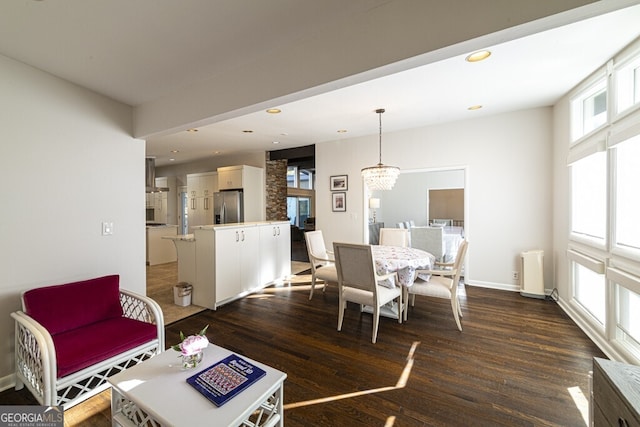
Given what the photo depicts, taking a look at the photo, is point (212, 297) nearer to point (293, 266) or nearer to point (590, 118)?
point (293, 266)

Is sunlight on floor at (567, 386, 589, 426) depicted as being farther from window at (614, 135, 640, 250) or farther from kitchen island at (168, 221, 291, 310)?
kitchen island at (168, 221, 291, 310)

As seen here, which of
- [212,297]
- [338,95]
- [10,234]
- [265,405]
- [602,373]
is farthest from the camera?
[212,297]

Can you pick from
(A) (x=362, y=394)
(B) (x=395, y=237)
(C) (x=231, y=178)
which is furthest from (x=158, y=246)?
(A) (x=362, y=394)

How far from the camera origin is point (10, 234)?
1881mm

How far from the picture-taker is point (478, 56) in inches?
89.4

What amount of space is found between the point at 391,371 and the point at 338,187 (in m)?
3.81

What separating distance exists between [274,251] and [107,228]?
244cm

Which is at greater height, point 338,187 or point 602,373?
point 338,187

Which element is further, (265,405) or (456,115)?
(456,115)

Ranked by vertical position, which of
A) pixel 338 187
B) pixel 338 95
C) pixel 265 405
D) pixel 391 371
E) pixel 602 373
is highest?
pixel 338 95

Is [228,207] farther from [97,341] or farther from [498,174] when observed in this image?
[498,174]

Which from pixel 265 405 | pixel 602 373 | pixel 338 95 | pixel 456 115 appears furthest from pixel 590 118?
pixel 265 405

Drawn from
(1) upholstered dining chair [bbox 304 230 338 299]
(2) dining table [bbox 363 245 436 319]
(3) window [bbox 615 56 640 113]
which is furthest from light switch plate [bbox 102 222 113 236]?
(3) window [bbox 615 56 640 113]

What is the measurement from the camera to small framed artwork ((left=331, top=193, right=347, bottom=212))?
5309 mm
